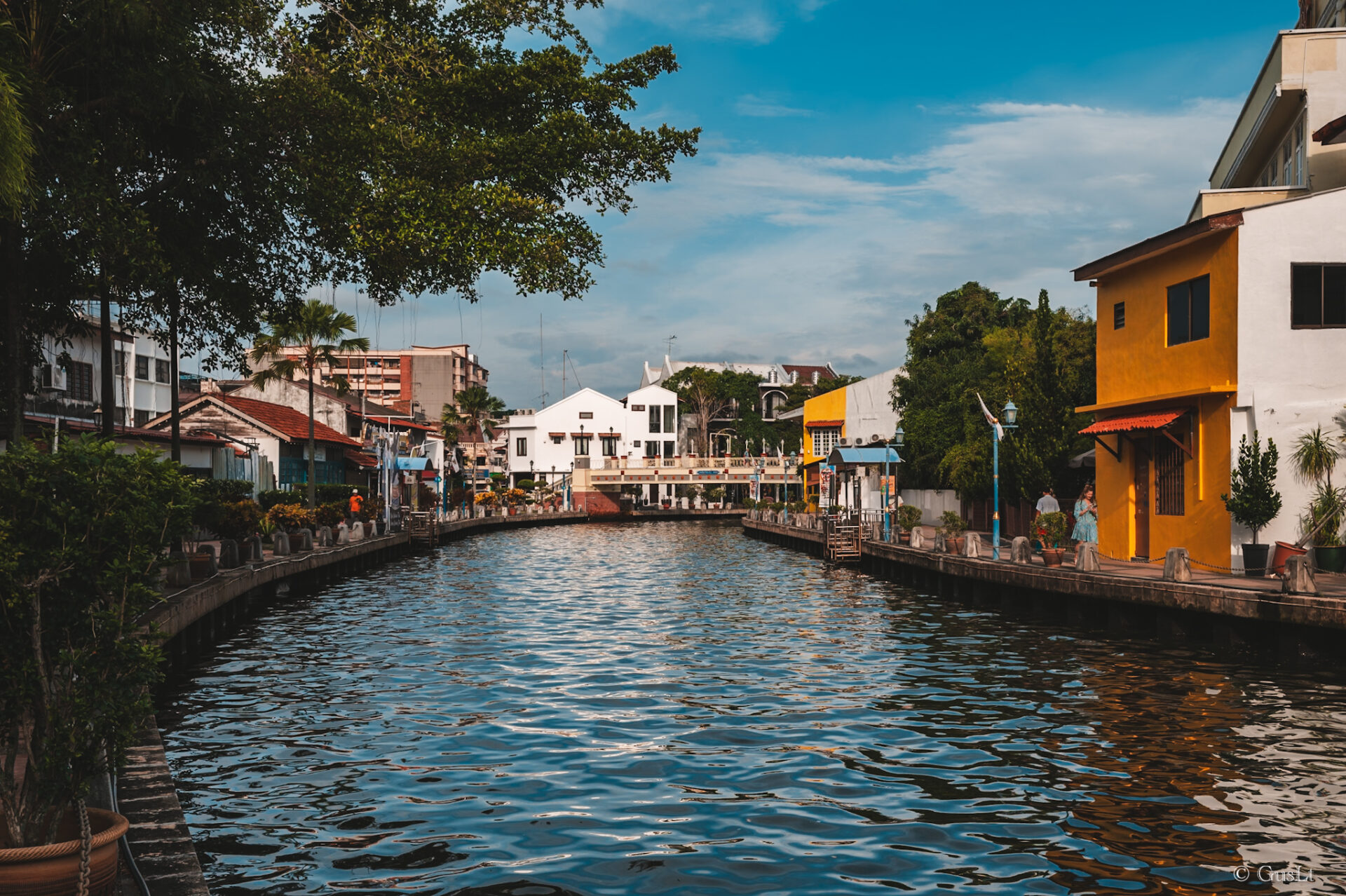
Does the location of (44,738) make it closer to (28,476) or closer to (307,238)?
(28,476)

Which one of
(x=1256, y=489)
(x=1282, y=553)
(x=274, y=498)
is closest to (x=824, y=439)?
(x=274, y=498)

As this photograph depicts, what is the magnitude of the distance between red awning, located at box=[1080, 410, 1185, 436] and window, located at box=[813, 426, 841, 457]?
44407 mm

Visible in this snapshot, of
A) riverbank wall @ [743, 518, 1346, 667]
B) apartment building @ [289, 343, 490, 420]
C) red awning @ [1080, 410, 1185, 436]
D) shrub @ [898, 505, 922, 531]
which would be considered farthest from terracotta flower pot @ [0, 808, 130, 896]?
apartment building @ [289, 343, 490, 420]

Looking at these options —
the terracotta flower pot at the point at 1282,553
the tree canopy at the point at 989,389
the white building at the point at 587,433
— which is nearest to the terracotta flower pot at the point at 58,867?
the terracotta flower pot at the point at 1282,553

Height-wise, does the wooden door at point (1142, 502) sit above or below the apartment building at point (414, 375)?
below

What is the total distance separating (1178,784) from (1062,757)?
1341 mm

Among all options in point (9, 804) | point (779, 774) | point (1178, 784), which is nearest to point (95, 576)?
point (9, 804)

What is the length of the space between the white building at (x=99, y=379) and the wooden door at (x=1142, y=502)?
23.5 m

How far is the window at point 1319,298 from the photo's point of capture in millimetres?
23250

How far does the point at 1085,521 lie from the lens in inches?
1117

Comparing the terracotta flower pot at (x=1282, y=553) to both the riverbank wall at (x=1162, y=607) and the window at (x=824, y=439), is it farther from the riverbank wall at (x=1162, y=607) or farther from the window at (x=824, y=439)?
the window at (x=824, y=439)

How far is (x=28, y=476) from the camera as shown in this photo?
613 centimetres

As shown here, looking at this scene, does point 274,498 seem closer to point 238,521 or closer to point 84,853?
point 238,521

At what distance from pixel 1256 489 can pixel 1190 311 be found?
483 centimetres
